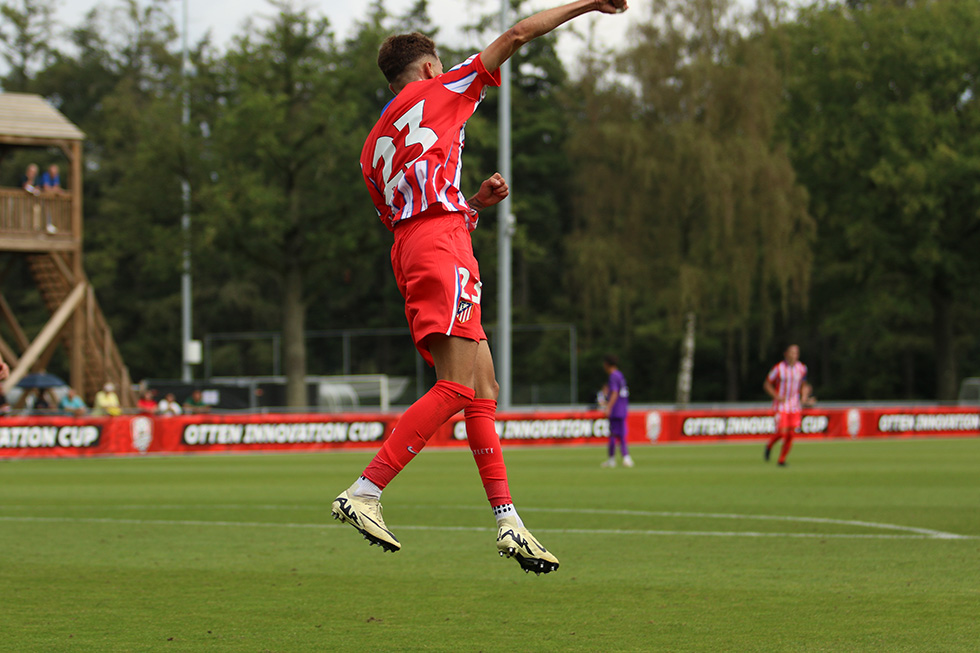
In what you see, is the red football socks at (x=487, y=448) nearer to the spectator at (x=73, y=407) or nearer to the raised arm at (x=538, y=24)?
the raised arm at (x=538, y=24)

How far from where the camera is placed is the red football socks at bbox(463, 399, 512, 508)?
16.3 ft

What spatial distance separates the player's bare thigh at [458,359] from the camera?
487cm

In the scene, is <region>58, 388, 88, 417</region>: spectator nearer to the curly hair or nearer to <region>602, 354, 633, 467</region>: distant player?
<region>602, 354, 633, 467</region>: distant player

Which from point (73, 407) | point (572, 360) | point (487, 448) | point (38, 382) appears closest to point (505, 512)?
point (487, 448)

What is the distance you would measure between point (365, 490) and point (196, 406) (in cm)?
3306

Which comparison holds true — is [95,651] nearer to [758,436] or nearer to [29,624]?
[29,624]

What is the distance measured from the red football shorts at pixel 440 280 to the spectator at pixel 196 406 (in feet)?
103

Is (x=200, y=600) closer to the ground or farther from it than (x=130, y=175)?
closer to the ground

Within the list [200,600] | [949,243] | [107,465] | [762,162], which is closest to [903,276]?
[949,243]

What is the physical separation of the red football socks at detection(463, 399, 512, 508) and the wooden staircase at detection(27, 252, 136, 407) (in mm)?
30970

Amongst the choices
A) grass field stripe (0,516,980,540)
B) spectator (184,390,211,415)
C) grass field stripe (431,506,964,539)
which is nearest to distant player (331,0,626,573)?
grass field stripe (0,516,980,540)

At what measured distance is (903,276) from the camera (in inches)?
2035

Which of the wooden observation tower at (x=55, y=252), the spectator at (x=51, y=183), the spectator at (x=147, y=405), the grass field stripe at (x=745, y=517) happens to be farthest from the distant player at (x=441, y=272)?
the spectator at (x=51, y=183)

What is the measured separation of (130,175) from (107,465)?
997 inches
